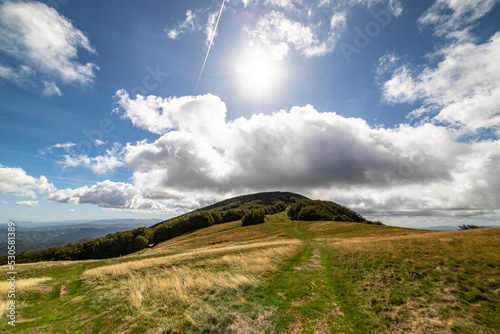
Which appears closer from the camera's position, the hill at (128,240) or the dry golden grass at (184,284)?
the dry golden grass at (184,284)

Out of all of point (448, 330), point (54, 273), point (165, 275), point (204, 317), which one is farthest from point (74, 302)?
point (448, 330)

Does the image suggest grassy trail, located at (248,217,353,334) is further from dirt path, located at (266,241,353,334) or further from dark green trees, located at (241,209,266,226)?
dark green trees, located at (241,209,266,226)

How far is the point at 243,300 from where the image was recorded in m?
11.7

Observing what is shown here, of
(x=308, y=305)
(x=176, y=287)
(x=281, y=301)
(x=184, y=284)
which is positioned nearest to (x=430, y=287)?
(x=308, y=305)

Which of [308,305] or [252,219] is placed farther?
[252,219]

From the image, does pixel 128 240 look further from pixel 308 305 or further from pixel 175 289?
pixel 308 305

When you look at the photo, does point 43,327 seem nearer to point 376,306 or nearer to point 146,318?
point 146,318

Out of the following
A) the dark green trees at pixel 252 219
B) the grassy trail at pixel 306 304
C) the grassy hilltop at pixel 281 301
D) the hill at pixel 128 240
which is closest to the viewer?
the grassy hilltop at pixel 281 301

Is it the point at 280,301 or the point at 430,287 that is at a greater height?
the point at 430,287

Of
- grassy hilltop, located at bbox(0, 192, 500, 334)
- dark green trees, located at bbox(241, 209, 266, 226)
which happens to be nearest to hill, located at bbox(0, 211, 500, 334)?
grassy hilltop, located at bbox(0, 192, 500, 334)

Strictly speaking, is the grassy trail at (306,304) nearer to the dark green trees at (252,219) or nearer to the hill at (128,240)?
the hill at (128,240)

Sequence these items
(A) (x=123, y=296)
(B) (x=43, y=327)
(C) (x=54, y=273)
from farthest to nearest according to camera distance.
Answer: (C) (x=54, y=273)
(A) (x=123, y=296)
(B) (x=43, y=327)

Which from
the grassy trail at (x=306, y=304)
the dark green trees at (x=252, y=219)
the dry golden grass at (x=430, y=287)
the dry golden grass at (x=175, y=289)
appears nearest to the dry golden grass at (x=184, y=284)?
the dry golden grass at (x=175, y=289)

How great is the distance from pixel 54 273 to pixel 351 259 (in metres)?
36.0
